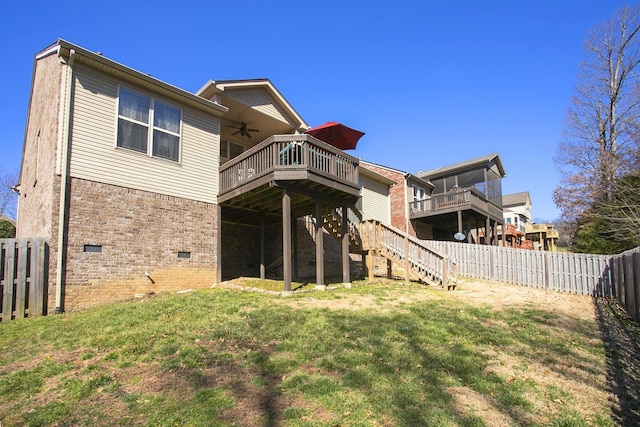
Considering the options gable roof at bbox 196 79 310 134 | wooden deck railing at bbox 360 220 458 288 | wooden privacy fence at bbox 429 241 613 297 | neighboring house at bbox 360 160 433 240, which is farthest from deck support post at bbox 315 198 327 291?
neighboring house at bbox 360 160 433 240

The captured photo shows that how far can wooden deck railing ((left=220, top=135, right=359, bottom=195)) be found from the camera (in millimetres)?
10273

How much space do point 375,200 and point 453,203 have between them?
516cm

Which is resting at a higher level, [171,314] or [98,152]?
[98,152]

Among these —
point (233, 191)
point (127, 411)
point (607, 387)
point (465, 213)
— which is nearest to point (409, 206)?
point (465, 213)

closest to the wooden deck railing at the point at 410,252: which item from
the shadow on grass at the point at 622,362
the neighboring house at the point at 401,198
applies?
the shadow on grass at the point at 622,362

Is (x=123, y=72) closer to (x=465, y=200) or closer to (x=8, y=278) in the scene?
(x=8, y=278)

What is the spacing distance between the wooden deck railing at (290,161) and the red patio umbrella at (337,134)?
242 centimetres

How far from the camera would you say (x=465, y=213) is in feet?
75.8

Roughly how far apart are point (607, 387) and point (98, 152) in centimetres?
1136

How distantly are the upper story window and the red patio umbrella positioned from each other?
4.96 meters

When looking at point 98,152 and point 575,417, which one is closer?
point 575,417

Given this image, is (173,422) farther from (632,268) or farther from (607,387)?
(632,268)

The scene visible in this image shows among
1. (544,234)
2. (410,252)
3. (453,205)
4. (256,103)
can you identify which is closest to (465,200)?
(453,205)

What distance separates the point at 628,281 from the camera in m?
8.28
